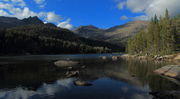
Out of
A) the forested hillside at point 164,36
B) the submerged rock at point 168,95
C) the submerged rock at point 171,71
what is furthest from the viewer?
the forested hillside at point 164,36

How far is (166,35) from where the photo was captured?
87812mm

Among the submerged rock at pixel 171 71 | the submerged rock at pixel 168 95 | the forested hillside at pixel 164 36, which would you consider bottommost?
the submerged rock at pixel 168 95

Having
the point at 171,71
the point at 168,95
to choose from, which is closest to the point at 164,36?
the point at 171,71

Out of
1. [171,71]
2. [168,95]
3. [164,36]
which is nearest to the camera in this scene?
[168,95]

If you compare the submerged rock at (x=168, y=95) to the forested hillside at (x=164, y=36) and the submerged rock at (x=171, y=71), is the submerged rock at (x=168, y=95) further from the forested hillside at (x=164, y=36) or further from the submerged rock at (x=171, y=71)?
the forested hillside at (x=164, y=36)

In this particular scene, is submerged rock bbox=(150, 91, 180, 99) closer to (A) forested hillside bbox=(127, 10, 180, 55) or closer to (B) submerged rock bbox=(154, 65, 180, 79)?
(B) submerged rock bbox=(154, 65, 180, 79)

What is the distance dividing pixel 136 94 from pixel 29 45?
18186 cm

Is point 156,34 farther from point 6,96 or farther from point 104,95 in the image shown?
point 6,96

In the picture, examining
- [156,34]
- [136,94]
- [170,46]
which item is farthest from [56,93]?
[156,34]

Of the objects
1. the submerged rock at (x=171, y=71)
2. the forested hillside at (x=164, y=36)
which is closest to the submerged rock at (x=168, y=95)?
the submerged rock at (x=171, y=71)

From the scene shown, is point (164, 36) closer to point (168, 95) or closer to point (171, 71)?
point (171, 71)

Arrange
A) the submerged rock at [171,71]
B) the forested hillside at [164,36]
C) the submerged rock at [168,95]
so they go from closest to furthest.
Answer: the submerged rock at [168,95] < the submerged rock at [171,71] < the forested hillside at [164,36]

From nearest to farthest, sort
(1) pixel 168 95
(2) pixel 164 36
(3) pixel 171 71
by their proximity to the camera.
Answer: (1) pixel 168 95 < (3) pixel 171 71 < (2) pixel 164 36

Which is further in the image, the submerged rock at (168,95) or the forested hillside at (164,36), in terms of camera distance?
the forested hillside at (164,36)
